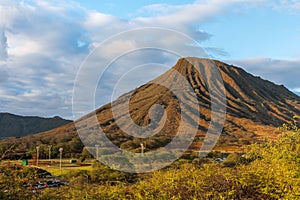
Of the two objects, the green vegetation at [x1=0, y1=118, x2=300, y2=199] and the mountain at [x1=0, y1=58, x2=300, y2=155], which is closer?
the green vegetation at [x1=0, y1=118, x2=300, y2=199]

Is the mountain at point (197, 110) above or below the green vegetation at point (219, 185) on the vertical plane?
above

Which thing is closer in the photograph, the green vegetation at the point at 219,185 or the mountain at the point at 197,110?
the green vegetation at the point at 219,185

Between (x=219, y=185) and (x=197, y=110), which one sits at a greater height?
(x=197, y=110)

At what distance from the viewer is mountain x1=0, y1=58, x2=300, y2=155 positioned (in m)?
113

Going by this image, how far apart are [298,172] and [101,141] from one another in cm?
7640

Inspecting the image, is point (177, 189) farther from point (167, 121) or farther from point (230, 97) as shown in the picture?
point (230, 97)

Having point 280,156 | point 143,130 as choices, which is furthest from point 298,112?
point 280,156

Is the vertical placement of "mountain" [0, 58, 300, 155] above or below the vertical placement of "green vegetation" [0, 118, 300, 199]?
above

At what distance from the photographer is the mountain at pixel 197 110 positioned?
113 meters

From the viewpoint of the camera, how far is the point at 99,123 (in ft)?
419

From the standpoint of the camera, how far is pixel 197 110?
5344 inches

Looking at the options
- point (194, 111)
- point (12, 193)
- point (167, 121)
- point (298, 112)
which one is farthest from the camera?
point (298, 112)

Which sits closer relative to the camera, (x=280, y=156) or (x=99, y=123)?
(x=280, y=156)

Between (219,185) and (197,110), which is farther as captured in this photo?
(197,110)
